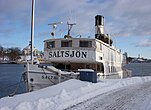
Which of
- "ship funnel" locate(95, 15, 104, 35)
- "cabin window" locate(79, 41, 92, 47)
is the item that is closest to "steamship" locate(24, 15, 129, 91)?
"cabin window" locate(79, 41, 92, 47)

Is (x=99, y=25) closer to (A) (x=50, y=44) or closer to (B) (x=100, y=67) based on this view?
(B) (x=100, y=67)

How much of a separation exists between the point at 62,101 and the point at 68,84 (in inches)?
194

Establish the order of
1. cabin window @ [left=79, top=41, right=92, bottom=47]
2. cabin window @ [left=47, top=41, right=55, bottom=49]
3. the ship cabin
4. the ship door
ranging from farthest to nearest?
the ship door
cabin window @ [left=47, top=41, right=55, bottom=49]
cabin window @ [left=79, top=41, right=92, bottom=47]
the ship cabin

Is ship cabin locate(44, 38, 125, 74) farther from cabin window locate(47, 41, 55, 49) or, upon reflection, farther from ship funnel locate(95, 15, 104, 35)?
ship funnel locate(95, 15, 104, 35)

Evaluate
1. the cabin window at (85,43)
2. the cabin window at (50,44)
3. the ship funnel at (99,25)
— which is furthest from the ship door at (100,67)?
the ship funnel at (99,25)

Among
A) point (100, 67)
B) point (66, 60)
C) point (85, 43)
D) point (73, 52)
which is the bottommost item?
point (100, 67)

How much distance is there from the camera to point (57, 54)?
21.3 metres

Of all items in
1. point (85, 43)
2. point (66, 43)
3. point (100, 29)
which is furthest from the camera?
point (100, 29)

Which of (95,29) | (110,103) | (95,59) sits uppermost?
(95,29)

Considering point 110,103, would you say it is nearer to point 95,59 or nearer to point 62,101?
point 62,101

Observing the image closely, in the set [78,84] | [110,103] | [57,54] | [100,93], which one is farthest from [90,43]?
[110,103]

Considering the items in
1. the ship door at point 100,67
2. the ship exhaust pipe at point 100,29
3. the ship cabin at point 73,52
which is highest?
the ship exhaust pipe at point 100,29

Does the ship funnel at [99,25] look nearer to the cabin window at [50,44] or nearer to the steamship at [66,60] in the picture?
the steamship at [66,60]

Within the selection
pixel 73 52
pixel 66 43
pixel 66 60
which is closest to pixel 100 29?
pixel 66 43
